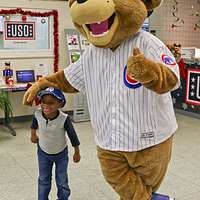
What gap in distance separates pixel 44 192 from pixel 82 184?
2.09 ft

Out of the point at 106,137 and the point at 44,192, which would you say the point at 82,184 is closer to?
the point at 44,192

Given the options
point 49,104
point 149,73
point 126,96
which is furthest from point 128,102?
point 49,104

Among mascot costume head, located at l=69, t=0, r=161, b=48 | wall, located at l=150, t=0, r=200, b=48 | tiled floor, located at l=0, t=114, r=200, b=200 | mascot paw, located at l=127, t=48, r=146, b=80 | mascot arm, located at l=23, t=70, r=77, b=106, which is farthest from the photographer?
wall, located at l=150, t=0, r=200, b=48

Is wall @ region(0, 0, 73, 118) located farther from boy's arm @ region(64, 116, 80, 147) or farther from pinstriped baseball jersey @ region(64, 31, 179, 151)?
pinstriped baseball jersey @ region(64, 31, 179, 151)

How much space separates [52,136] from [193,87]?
3302 millimetres

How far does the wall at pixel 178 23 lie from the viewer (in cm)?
670

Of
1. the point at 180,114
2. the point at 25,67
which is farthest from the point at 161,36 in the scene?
the point at 25,67

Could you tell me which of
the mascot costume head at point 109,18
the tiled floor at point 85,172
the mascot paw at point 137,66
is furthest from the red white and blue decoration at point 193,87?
the mascot paw at point 137,66

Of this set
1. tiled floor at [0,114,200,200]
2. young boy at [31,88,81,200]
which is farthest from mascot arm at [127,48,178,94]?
tiled floor at [0,114,200,200]

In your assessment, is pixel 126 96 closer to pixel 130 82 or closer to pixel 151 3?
pixel 130 82

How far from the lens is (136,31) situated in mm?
1701

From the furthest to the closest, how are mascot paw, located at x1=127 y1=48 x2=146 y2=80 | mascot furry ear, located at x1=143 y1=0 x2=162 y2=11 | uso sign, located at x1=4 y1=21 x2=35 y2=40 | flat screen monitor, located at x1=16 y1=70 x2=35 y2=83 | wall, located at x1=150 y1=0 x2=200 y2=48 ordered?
wall, located at x1=150 y1=0 x2=200 y2=48 → flat screen monitor, located at x1=16 y1=70 x2=35 y2=83 → uso sign, located at x1=4 y1=21 x2=35 y2=40 → mascot furry ear, located at x1=143 y1=0 x2=162 y2=11 → mascot paw, located at x1=127 y1=48 x2=146 y2=80

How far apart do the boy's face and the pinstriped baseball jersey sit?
411mm

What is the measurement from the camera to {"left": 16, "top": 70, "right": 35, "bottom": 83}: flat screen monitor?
200 inches
